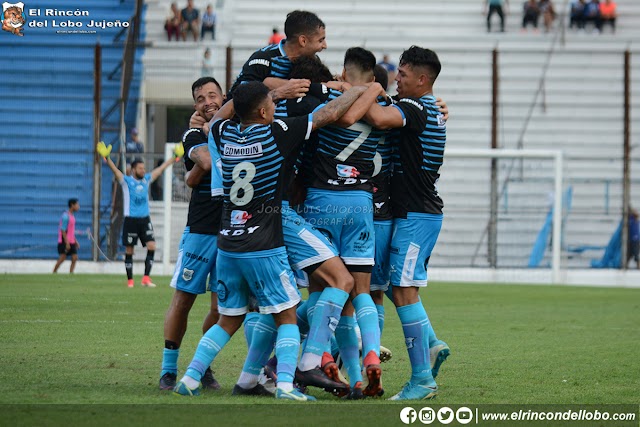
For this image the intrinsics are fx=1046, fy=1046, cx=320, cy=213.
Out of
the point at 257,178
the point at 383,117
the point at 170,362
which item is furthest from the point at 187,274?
the point at 383,117

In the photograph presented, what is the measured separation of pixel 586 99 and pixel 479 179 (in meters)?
5.35

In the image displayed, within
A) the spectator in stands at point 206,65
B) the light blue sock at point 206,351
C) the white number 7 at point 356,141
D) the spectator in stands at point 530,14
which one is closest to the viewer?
the light blue sock at point 206,351

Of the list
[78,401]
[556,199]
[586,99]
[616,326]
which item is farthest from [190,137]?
[586,99]

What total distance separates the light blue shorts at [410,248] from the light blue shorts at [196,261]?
4.53 feet

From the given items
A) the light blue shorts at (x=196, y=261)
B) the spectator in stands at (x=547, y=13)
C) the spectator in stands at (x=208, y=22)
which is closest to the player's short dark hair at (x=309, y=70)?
the light blue shorts at (x=196, y=261)

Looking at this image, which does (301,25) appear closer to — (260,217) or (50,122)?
(260,217)

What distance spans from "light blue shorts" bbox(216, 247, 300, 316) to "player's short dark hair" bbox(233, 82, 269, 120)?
98cm

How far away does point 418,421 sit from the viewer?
20.6 feet

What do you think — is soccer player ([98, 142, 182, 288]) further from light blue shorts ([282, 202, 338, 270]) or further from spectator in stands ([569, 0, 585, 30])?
spectator in stands ([569, 0, 585, 30])

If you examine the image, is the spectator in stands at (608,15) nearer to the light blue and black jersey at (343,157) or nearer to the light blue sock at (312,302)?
the light blue and black jersey at (343,157)

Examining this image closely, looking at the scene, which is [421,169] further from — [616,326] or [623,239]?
[623,239]

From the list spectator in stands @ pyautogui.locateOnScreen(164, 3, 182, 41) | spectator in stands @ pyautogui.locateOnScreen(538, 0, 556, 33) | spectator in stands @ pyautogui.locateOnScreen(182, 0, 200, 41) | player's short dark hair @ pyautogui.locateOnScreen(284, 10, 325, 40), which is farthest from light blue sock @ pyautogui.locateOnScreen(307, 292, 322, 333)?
spectator in stands @ pyautogui.locateOnScreen(538, 0, 556, 33)

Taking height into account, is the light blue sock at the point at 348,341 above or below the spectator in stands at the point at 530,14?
below

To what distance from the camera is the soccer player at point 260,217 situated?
7.20 metres
